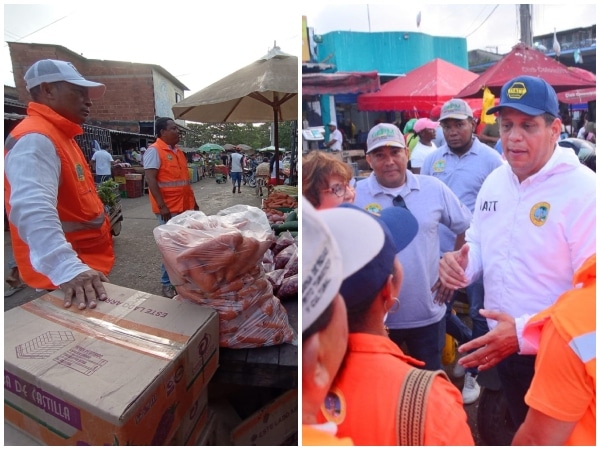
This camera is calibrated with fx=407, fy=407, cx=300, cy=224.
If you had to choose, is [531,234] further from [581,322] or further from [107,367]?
[107,367]

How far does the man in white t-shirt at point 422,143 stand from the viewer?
3.65ft

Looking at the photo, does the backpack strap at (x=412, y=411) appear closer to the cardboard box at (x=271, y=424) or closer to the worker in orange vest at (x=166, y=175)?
the cardboard box at (x=271, y=424)

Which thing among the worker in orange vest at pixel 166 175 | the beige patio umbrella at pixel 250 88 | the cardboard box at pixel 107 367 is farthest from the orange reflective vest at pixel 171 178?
the cardboard box at pixel 107 367

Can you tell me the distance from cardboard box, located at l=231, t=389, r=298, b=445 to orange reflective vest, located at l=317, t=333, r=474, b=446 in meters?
0.84

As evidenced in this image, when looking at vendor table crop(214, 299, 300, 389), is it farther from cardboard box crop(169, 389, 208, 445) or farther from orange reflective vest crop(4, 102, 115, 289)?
orange reflective vest crop(4, 102, 115, 289)

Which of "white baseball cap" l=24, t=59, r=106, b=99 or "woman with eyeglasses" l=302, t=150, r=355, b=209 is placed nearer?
"woman with eyeglasses" l=302, t=150, r=355, b=209

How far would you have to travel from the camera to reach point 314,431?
0.99m

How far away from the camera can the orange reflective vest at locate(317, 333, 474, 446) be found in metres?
0.97

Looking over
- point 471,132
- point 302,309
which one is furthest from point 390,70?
point 302,309

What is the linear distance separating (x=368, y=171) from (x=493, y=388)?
0.73 m

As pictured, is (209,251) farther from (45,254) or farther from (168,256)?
(45,254)

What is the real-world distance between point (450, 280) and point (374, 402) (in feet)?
1.35

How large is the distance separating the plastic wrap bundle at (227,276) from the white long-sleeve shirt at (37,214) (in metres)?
0.33

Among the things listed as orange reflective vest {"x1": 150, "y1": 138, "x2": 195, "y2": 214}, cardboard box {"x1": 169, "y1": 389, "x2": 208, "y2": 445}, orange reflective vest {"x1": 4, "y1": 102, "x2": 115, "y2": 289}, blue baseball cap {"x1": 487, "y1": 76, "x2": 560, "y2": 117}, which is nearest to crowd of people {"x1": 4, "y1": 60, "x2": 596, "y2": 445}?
blue baseball cap {"x1": 487, "y1": 76, "x2": 560, "y2": 117}
